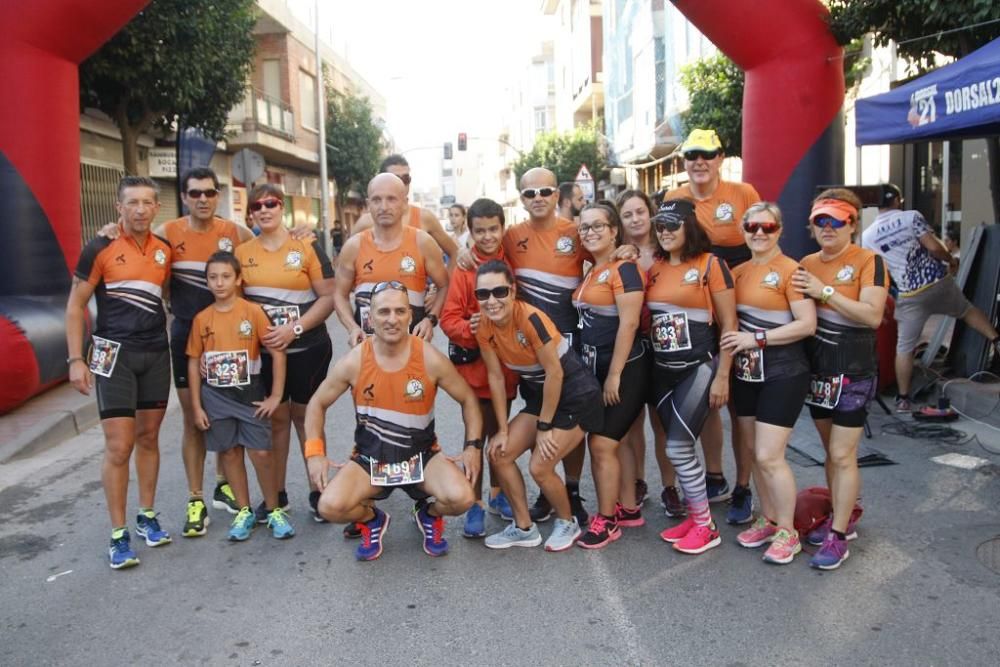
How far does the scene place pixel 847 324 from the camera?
4133 mm

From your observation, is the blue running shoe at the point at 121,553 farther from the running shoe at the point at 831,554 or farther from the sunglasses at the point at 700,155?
the sunglasses at the point at 700,155

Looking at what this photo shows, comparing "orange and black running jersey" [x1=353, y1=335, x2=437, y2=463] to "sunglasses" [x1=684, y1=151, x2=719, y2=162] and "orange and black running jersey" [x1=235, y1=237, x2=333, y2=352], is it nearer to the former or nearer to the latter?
"orange and black running jersey" [x1=235, y1=237, x2=333, y2=352]

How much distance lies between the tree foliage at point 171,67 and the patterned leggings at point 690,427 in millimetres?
11025

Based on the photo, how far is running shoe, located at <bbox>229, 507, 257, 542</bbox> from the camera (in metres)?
4.70

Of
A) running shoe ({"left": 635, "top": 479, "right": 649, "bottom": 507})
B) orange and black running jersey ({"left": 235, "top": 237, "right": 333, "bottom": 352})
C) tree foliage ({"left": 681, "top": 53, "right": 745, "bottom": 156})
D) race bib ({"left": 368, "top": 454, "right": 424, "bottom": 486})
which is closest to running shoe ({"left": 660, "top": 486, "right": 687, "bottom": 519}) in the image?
running shoe ({"left": 635, "top": 479, "right": 649, "bottom": 507})

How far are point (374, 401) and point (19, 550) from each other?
2.18 metres

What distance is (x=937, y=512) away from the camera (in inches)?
192

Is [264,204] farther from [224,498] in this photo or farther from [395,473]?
[224,498]

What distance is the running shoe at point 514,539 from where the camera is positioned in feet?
14.8

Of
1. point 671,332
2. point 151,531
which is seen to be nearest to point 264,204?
point 151,531

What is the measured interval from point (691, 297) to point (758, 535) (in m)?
1.28

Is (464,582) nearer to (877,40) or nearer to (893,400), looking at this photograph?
(893,400)

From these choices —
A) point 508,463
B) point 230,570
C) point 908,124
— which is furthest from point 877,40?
point 230,570

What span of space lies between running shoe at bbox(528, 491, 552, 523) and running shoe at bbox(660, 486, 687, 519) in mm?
676
